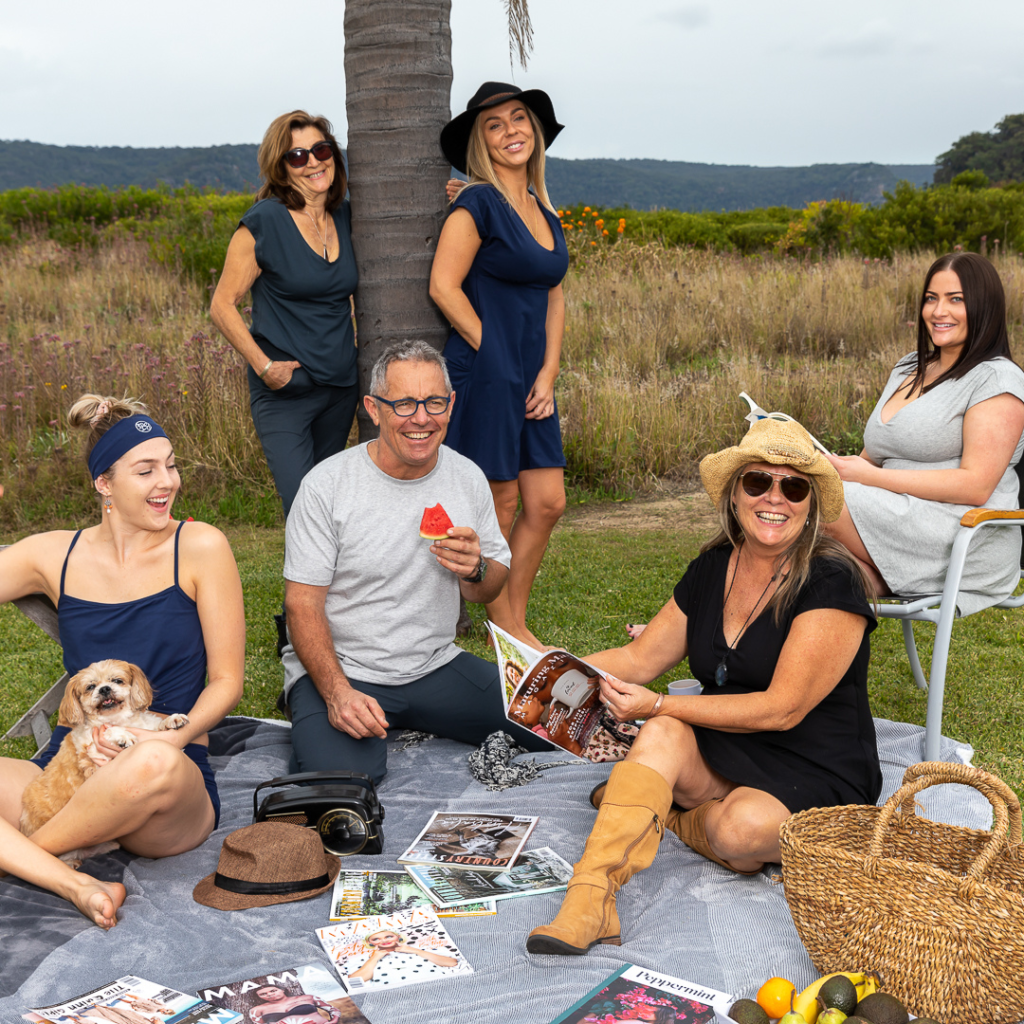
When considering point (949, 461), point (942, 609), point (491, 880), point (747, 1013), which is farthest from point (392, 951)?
point (949, 461)

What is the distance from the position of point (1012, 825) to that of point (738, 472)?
4.20ft

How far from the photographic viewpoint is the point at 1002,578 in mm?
4238

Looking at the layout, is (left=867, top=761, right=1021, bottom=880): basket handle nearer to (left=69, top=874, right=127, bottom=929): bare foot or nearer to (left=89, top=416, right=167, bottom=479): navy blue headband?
(left=69, top=874, right=127, bottom=929): bare foot

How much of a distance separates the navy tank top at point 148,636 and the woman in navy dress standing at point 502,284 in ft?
6.02

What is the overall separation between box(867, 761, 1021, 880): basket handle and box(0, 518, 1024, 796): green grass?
1.50 meters

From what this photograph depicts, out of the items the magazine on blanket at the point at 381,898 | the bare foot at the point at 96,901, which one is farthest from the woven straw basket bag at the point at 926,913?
the bare foot at the point at 96,901

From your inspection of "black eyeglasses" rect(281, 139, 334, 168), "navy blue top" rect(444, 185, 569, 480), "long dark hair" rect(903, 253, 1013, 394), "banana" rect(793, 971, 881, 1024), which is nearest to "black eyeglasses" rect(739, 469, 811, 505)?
"banana" rect(793, 971, 881, 1024)

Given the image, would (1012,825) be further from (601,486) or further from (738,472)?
(601,486)

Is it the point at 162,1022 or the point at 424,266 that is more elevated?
the point at 424,266

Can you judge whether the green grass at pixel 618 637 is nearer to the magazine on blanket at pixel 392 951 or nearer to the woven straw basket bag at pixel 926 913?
the woven straw basket bag at pixel 926 913

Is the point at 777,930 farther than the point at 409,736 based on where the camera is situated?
No

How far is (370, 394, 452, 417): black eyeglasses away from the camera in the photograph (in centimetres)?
385

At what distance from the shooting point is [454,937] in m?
2.97

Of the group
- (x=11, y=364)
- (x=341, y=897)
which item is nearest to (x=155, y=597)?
(x=341, y=897)
